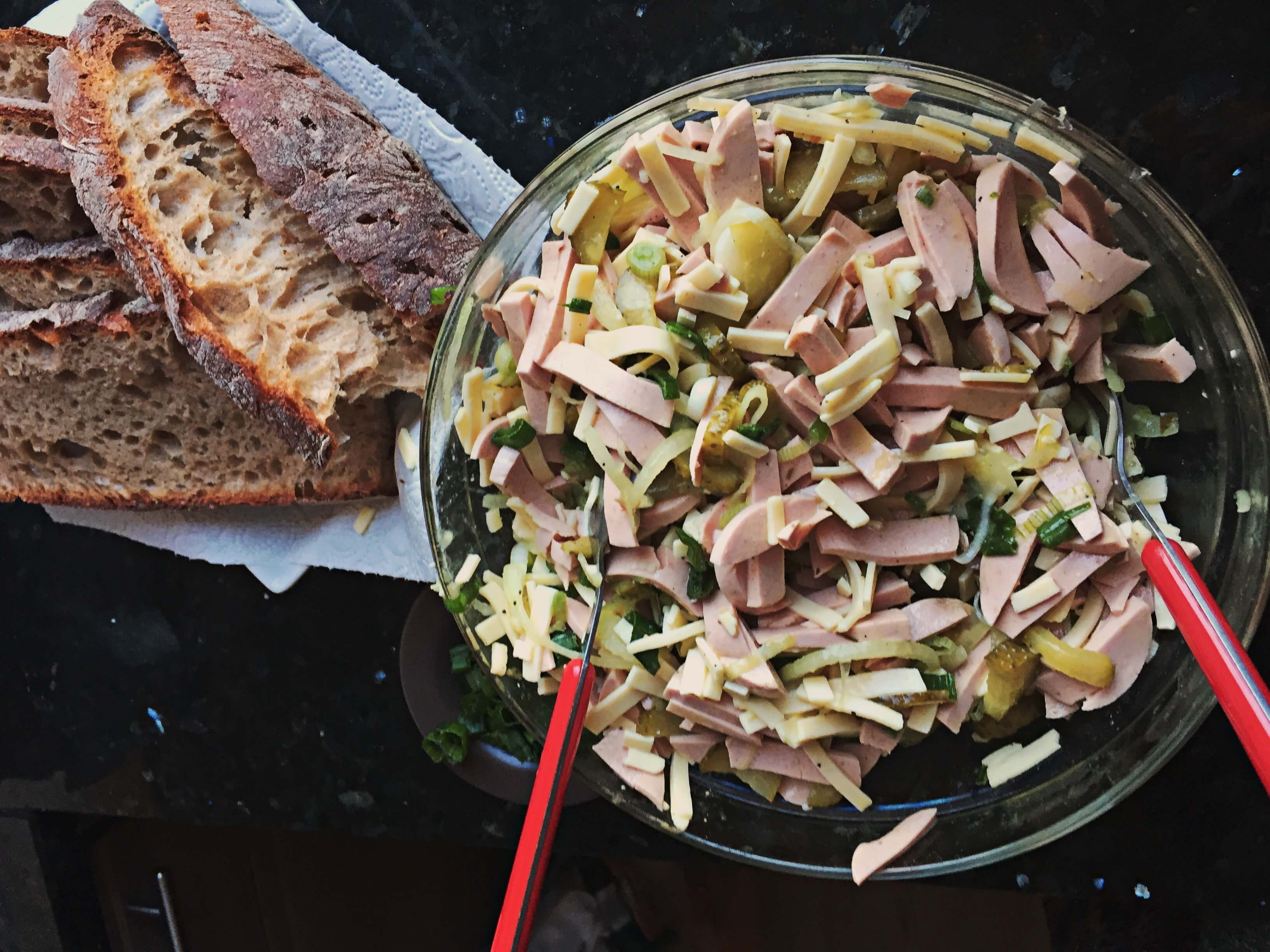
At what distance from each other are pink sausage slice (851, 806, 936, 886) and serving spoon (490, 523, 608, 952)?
428 millimetres

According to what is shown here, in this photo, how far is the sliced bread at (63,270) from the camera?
5.09ft

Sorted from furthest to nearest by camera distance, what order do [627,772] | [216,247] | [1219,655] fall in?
[216,247] → [627,772] → [1219,655]

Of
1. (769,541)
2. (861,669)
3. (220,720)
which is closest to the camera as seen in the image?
(769,541)

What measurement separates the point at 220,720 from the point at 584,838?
30.2 inches

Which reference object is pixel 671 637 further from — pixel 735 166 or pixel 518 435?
pixel 735 166

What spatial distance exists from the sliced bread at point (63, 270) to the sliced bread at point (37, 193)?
25mm

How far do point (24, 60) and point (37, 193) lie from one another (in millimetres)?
A: 256

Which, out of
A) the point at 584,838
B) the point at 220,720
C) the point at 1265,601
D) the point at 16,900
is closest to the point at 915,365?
the point at 1265,601

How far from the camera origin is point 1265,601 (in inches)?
48.1

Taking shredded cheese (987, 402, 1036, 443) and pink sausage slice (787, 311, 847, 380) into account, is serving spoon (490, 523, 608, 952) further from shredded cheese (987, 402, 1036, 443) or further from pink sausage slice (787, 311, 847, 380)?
shredded cheese (987, 402, 1036, 443)

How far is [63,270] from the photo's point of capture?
157 cm

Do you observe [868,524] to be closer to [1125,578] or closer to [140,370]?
[1125,578]

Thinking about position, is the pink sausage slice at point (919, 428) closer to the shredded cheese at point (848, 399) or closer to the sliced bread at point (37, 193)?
the shredded cheese at point (848, 399)

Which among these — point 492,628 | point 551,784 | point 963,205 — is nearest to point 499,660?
point 492,628
